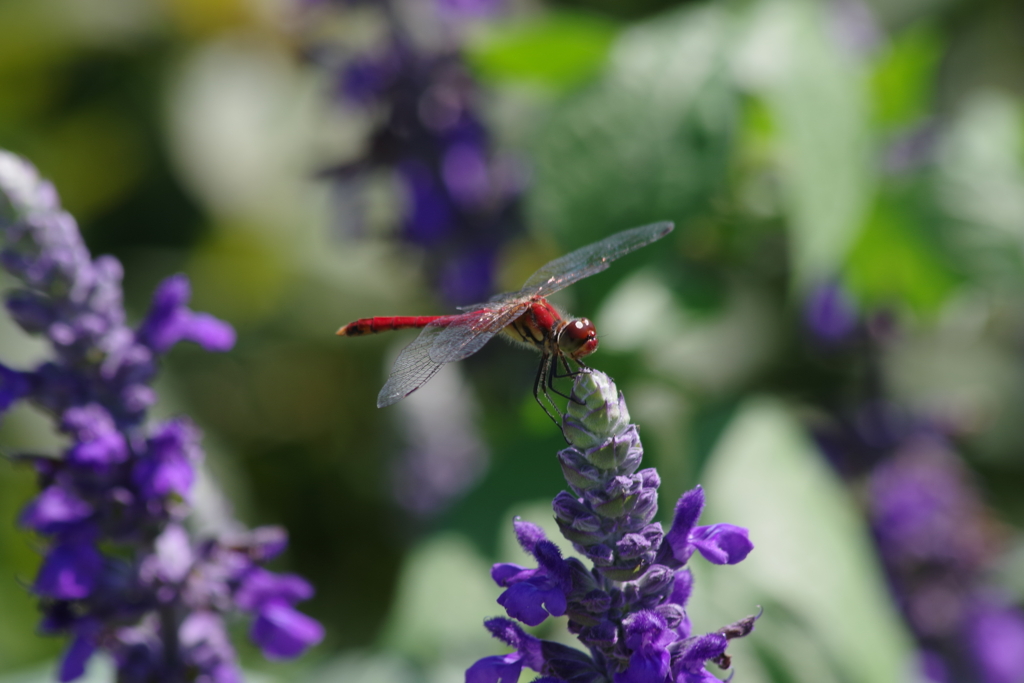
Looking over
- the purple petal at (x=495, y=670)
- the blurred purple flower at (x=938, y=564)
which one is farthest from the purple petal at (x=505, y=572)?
the blurred purple flower at (x=938, y=564)

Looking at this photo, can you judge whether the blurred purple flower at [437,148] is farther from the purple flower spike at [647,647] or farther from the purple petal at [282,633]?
the purple flower spike at [647,647]

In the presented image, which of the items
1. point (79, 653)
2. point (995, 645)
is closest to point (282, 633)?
point (79, 653)

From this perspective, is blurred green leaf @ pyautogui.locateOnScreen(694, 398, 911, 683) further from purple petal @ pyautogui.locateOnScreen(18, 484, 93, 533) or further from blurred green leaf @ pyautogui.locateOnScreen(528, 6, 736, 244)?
purple petal @ pyautogui.locateOnScreen(18, 484, 93, 533)

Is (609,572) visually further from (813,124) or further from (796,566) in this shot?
(813,124)

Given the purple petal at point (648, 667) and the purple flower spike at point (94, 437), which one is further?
the purple flower spike at point (94, 437)

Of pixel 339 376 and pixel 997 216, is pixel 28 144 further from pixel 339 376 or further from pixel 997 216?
pixel 997 216

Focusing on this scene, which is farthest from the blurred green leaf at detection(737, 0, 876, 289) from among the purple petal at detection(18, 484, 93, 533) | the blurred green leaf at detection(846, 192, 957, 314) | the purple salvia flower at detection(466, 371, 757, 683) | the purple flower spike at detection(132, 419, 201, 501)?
the purple petal at detection(18, 484, 93, 533)

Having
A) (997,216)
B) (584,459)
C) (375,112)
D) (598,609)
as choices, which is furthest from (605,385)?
(375,112)
